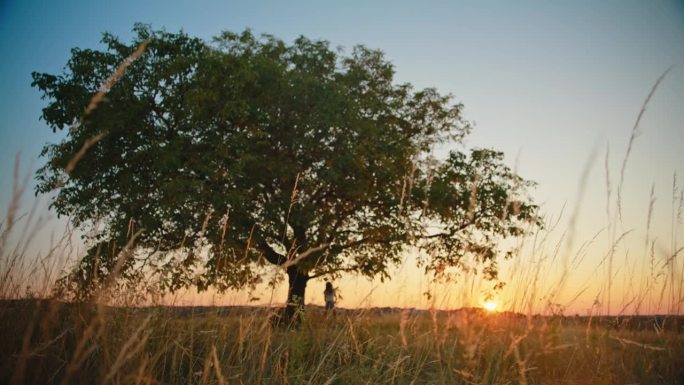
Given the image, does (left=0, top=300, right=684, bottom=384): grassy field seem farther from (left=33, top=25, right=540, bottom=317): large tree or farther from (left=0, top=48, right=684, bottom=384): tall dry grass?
(left=33, top=25, right=540, bottom=317): large tree

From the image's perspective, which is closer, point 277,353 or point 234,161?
point 277,353

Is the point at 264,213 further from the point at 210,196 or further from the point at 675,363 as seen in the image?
the point at 675,363

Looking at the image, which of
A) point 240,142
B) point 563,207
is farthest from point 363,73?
point 563,207

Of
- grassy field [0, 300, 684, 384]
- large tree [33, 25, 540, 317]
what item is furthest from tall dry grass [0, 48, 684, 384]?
large tree [33, 25, 540, 317]

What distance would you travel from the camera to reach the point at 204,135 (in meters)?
11.8

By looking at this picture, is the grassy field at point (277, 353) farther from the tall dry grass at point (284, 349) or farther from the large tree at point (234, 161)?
the large tree at point (234, 161)

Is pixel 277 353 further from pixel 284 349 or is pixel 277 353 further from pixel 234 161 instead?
pixel 234 161

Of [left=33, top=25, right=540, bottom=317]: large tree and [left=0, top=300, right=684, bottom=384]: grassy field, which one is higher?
[left=33, top=25, right=540, bottom=317]: large tree

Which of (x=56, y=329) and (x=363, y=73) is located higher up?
(x=363, y=73)

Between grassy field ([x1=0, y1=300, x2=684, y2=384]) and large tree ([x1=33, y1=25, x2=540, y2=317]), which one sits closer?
grassy field ([x1=0, y1=300, x2=684, y2=384])

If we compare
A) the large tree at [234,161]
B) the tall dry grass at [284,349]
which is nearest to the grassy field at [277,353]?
the tall dry grass at [284,349]

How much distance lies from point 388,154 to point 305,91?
2984mm

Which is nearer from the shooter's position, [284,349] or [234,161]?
[284,349]

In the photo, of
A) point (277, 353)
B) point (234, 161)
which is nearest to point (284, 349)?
point (277, 353)
